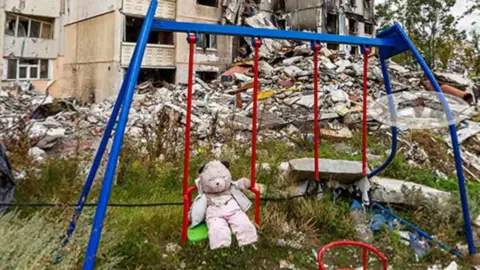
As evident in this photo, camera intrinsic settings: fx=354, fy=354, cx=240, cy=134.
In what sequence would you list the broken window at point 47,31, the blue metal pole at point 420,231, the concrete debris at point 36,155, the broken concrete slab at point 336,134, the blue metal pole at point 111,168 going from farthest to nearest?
the broken window at point 47,31
the broken concrete slab at point 336,134
the concrete debris at point 36,155
the blue metal pole at point 420,231
the blue metal pole at point 111,168

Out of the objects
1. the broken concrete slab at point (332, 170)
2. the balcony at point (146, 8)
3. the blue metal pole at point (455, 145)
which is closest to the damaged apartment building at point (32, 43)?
the balcony at point (146, 8)

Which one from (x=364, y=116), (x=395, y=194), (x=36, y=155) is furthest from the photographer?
(x=36, y=155)

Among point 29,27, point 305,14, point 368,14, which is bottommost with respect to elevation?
point 29,27

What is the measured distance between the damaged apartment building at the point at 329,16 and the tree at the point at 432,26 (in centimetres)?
331

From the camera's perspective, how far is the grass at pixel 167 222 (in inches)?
91.0

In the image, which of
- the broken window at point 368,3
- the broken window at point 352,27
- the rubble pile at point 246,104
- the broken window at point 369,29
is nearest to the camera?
the rubble pile at point 246,104

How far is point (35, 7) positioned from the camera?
1518 cm

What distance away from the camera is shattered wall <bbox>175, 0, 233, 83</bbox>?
50.7ft

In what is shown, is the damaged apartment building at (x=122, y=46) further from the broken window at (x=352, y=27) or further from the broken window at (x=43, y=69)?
the broken window at (x=352, y=27)

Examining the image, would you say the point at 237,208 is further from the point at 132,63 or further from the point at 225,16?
the point at 225,16

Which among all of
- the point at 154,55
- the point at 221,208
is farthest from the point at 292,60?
the point at 221,208

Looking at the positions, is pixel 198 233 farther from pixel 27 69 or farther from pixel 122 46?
pixel 27 69

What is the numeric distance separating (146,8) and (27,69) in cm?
599

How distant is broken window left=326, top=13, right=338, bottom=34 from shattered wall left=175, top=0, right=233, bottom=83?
6.68 m
